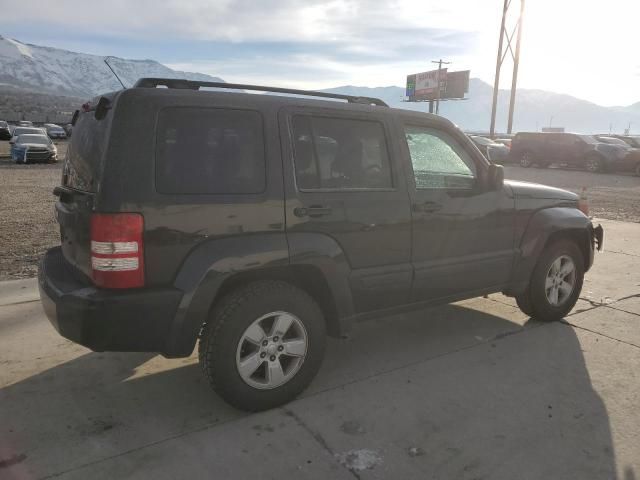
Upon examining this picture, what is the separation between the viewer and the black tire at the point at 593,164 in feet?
71.9

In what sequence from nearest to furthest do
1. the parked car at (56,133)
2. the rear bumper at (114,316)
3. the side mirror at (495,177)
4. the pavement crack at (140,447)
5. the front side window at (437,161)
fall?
the pavement crack at (140,447)
the rear bumper at (114,316)
the front side window at (437,161)
the side mirror at (495,177)
the parked car at (56,133)

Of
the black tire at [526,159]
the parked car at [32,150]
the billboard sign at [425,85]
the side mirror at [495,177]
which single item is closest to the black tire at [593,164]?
the black tire at [526,159]

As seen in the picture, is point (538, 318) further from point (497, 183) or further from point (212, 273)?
point (212, 273)

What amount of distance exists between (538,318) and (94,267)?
3.77 metres

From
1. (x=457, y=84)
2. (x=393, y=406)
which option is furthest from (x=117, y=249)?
(x=457, y=84)

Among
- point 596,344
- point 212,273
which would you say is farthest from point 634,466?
point 212,273

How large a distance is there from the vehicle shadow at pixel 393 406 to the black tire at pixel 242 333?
155 mm

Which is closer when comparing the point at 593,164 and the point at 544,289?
the point at 544,289

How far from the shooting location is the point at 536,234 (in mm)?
4348

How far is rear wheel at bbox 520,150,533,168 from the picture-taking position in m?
24.2

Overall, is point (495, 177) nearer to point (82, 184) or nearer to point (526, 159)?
point (82, 184)

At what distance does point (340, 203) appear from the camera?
325cm

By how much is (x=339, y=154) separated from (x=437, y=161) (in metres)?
0.92

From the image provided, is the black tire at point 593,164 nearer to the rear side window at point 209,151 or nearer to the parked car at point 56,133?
the rear side window at point 209,151
